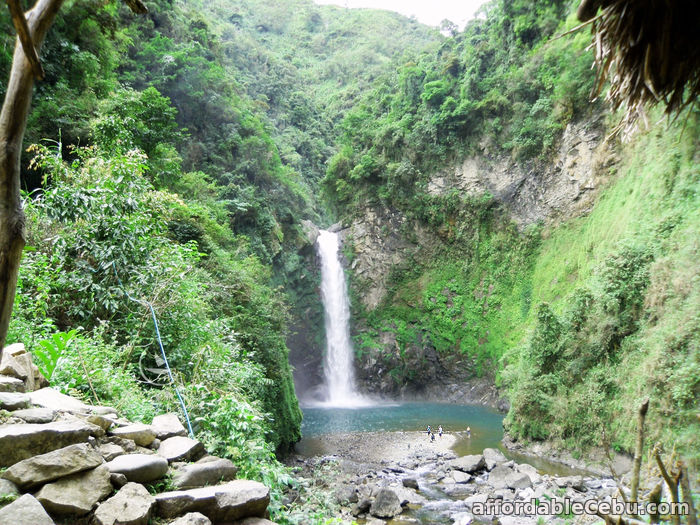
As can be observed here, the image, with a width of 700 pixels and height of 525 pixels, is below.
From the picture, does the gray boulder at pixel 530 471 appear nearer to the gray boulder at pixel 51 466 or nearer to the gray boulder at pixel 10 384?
the gray boulder at pixel 51 466

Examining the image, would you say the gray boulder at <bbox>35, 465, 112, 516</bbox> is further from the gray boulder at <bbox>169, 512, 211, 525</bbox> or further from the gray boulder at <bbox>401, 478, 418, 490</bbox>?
the gray boulder at <bbox>401, 478, 418, 490</bbox>

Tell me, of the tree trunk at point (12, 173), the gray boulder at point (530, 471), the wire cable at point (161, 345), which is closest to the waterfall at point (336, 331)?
the gray boulder at point (530, 471)

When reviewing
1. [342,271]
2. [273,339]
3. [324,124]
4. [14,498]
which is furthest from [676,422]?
[324,124]

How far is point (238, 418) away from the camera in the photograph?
4.03 m

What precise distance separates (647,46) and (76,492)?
368 centimetres

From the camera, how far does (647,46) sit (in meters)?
2.13

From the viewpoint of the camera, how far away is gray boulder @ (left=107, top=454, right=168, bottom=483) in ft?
8.26

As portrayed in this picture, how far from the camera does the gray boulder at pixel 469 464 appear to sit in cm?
981

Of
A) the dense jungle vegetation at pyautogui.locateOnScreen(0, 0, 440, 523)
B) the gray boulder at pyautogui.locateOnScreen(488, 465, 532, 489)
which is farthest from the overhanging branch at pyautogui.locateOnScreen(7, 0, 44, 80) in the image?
the gray boulder at pyautogui.locateOnScreen(488, 465, 532, 489)

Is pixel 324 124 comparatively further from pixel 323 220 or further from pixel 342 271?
pixel 342 271

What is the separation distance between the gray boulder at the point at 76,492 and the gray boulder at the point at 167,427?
0.89m

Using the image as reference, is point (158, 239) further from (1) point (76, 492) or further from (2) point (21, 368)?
(1) point (76, 492)

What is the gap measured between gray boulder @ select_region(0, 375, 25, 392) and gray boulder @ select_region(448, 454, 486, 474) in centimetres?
932

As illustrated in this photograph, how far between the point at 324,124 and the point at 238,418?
3609cm
